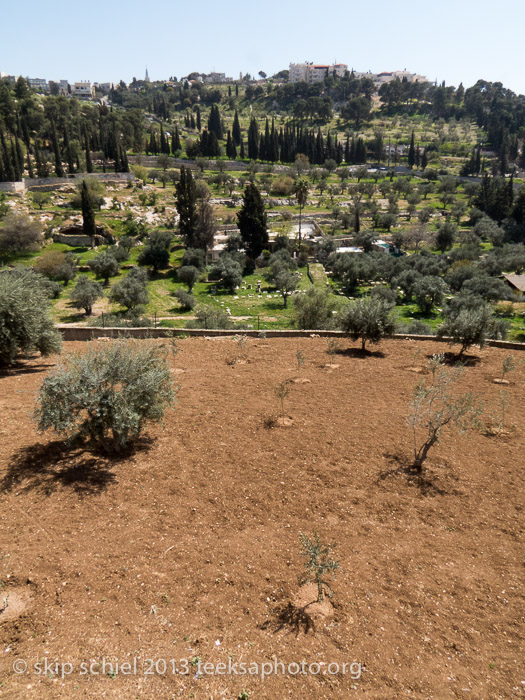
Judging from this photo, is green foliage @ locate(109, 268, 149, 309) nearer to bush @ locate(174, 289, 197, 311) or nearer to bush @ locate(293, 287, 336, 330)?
bush @ locate(174, 289, 197, 311)

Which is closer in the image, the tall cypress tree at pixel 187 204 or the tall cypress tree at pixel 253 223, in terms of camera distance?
the tall cypress tree at pixel 187 204

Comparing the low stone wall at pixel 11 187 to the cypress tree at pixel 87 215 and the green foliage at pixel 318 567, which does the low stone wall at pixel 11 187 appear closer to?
the cypress tree at pixel 87 215

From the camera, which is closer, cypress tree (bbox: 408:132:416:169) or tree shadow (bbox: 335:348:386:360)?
tree shadow (bbox: 335:348:386:360)

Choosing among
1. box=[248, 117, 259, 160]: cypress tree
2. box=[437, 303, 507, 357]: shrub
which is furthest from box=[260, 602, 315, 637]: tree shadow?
box=[248, 117, 259, 160]: cypress tree

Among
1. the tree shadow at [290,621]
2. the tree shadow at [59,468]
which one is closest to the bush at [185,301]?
the tree shadow at [59,468]

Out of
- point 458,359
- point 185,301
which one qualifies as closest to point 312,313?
point 458,359

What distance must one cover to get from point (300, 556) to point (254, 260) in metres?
56.0

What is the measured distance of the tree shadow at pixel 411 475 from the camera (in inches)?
340

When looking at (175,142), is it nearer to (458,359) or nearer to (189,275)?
(189,275)

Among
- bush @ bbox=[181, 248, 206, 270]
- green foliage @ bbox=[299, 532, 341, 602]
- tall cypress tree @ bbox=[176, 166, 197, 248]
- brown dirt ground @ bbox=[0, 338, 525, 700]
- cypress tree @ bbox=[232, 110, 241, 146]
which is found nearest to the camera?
brown dirt ground @ bbox=[0, 338, 525, 700]

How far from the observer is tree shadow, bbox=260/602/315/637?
18.7ft

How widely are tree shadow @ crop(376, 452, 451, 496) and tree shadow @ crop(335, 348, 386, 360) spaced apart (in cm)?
711

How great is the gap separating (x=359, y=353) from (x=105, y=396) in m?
11.2

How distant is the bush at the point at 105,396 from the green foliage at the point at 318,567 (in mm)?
4012
